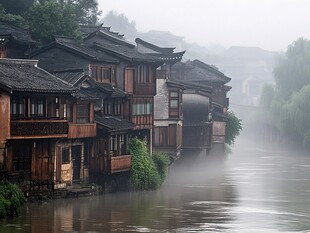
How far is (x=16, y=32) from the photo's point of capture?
72.1 m

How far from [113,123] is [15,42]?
34.4 ft

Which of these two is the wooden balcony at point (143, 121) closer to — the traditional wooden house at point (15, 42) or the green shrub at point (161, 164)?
the green shrub at point (161, 164)

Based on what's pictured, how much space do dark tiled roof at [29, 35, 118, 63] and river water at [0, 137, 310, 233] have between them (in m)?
11.0

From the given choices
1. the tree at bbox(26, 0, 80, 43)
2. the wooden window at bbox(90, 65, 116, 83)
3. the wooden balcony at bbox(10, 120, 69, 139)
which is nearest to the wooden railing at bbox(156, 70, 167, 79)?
the tree at bbox(26, 0, 80, 43)

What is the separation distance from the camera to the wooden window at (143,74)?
75500 millimetres

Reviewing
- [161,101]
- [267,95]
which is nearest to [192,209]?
[161,101]

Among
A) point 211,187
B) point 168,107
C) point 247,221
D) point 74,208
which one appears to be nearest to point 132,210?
point 74,208

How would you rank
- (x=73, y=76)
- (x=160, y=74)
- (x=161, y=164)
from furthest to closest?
(x=160, y=74), (x=161, y=164), (x=73, y=76)

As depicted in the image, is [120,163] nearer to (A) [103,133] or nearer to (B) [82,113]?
(A) [103,133]

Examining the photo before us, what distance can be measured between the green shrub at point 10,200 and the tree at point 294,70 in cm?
8476

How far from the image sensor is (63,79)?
6391cm

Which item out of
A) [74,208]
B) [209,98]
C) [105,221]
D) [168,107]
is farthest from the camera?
[209,98]

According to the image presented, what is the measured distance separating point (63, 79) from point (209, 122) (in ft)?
109

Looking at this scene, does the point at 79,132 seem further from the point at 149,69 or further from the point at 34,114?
the point at 149,69
